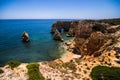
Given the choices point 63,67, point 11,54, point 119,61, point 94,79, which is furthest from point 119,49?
point 11,54

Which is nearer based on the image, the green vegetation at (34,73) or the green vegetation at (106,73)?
the green vegetation at (34,73)

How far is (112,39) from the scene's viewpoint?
31.7 m

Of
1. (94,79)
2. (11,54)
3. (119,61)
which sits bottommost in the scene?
(11,54)

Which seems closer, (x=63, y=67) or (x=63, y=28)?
(x=63, y=67)

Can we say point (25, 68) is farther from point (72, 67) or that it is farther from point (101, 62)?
point (101, 62)

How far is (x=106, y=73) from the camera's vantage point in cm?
2008

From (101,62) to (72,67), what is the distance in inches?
181

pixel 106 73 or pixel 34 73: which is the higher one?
pixel 34 73

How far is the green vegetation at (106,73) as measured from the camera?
1975 cm

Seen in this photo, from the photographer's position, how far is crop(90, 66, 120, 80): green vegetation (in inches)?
778

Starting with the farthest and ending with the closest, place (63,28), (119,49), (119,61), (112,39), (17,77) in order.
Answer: (63,28) → (112,39) → (119,49) → (119,61) → (17,77)

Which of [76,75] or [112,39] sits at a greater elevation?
[112,39]

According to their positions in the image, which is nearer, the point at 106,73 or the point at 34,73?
the point at 34,73

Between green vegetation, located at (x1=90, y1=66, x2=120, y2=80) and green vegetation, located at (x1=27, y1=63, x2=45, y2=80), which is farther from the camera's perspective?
green vegetation, located at (x1=90, y1=66, x2=120, y2=80)
